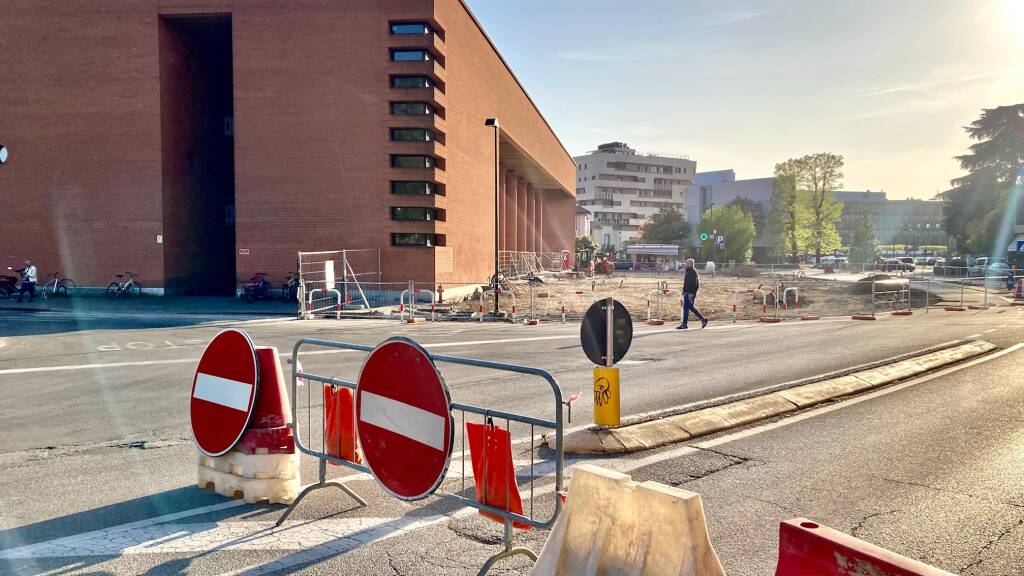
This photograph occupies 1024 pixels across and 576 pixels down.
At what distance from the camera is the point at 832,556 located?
90.0 inches

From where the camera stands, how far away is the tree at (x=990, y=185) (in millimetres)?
59844

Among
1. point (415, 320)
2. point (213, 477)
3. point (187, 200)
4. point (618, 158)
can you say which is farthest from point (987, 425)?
point (618, 158)

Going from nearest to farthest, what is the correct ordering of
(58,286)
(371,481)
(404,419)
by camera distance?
(404,419)
(371,481)
(58,286)

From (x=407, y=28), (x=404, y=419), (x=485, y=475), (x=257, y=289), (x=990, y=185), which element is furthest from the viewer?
(x=990, y=185)

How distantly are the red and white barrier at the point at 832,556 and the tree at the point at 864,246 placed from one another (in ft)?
274

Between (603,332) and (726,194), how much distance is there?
117 metres

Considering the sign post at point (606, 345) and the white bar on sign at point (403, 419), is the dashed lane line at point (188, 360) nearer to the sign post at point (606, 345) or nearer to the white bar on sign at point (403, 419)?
the sign post at point (606, 345)

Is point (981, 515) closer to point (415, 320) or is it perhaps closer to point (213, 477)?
point (213, 477)

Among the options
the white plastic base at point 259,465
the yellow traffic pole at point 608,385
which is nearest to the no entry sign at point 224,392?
the white plastic base at point 259,465

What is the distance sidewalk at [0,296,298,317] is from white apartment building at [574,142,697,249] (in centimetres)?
11395

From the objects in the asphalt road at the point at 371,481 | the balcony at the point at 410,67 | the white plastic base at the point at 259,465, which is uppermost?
the balcony at the point at 410,67

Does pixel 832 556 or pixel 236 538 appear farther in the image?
pixel 236 538

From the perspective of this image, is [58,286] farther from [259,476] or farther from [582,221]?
[582,221]

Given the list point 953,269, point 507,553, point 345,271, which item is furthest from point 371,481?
point 953,269
